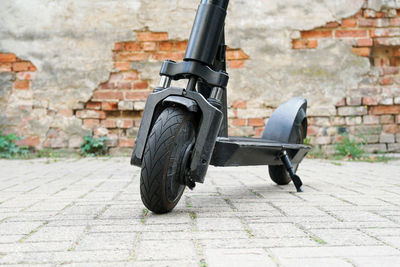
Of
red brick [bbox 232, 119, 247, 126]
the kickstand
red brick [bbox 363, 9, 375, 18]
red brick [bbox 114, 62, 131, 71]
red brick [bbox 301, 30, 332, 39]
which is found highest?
red brick [bbox 363, 9, 375, 18]

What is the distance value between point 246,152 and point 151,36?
402 centimetres

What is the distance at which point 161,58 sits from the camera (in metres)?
5.89

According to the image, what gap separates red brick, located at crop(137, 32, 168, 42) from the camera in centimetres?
586

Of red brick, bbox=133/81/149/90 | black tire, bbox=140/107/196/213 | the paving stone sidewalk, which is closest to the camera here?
the paving stone sidewalk

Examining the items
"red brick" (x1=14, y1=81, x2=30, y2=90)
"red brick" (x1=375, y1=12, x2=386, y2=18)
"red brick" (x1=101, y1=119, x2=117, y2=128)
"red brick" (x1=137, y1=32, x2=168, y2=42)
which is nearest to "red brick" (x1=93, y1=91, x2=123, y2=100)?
"red brick" (x1=101, y1=119, x2=117, y2=128)

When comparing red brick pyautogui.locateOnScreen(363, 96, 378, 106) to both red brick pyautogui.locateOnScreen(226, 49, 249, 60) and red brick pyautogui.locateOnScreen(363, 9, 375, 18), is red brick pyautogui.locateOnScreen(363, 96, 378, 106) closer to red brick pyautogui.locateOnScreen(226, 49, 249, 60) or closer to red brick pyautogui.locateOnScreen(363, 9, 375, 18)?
red brick pyautogui.locateOnScreen(363, 9, 375, 18)

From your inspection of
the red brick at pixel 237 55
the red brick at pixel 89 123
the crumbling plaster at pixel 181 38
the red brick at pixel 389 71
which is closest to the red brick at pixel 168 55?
the crumbling plaster at pixel 181 38

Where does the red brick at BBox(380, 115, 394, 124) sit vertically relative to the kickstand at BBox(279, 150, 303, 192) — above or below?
above

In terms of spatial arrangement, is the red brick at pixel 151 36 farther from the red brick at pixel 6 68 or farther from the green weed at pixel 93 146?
the red brick at pixel 6 68

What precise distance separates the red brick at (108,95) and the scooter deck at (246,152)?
3647 mm

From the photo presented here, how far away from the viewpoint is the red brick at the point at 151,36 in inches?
231

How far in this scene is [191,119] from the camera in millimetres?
1830

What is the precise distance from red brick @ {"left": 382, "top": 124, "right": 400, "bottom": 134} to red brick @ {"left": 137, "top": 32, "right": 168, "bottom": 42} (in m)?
3.20

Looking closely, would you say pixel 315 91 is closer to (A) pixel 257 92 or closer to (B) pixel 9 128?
(A) pixel 257 92
